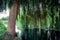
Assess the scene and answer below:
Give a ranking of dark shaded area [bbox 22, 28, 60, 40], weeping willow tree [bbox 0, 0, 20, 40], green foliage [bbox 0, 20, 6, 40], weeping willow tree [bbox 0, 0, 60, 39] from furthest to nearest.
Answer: dark shaded area [bbox 22, 28, 60, 40], green foliage [bbox 0, 20, 6, 40], weeping willow tree [bbox 0, 0, 60, 39], weeping willow tree [bbox 0, 0, 20, 40]

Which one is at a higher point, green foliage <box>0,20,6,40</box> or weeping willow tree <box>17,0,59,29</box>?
weeping willow tree <box>17,0,59,29</box>

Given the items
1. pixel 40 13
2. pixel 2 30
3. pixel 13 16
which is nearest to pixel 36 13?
pixel 40 13

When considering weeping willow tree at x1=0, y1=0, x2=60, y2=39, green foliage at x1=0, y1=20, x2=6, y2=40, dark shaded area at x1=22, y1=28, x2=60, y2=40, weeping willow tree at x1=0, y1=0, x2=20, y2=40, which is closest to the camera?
weeping willow tree at x1=0, y1=0, x2=20, y2=40

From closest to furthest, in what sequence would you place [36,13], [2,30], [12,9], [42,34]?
[12,9], [36,13], [42,34], [2,30]

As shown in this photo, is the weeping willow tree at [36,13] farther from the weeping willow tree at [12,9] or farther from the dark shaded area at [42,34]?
the dark shaded area at [42,34]

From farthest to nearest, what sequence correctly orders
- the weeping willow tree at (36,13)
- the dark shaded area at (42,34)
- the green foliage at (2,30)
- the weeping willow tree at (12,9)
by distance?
the dark shaded area at (42,34) < the green foliage at (2,30) < the weeping willow tree at (36,13) < the weeping willow tree at (12,9)

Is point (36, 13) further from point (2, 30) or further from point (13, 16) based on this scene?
point (2, 30)

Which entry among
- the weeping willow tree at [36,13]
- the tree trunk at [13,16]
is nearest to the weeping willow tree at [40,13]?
the weeping willow tree at [36,13]

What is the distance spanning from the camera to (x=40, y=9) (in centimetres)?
Answer: 389

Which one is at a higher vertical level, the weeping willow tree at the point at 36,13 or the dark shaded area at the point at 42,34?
the weeping willow tree at the point at 36,13

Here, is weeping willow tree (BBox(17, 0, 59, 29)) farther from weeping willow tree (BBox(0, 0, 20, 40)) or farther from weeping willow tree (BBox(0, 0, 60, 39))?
weeping willow tree (BBox(0, 0, 20, 40))

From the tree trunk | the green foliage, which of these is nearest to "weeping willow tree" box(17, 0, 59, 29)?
the tree trunk

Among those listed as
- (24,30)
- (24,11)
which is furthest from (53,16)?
(24,30)

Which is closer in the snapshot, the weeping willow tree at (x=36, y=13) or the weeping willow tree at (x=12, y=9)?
the weeping willow tree at (x=12, y=9)
